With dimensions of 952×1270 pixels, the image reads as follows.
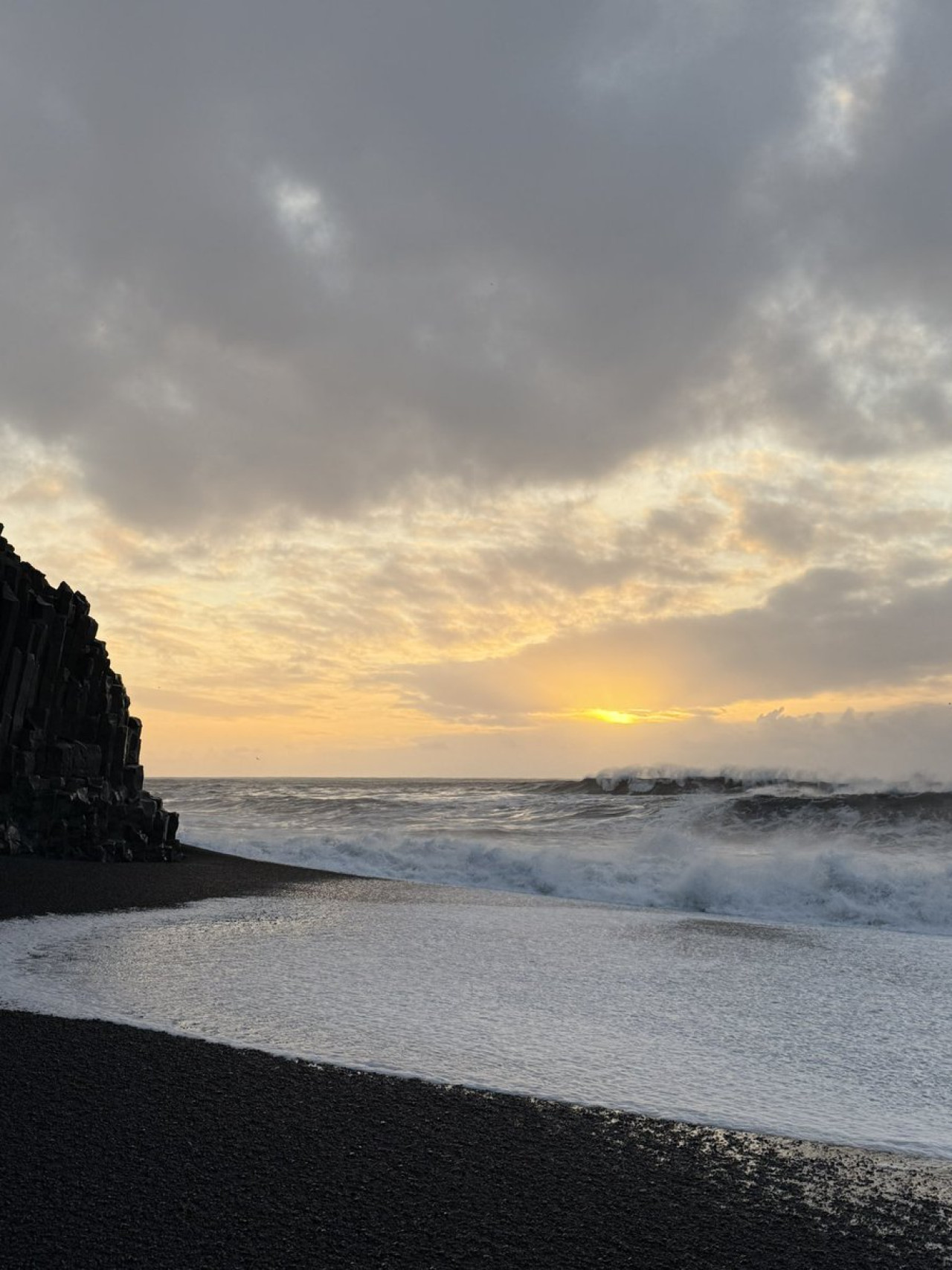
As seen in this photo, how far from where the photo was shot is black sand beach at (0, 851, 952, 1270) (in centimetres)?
361

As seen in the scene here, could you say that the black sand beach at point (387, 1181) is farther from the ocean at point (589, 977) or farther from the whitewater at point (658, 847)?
the whitewater at point (658, 847)

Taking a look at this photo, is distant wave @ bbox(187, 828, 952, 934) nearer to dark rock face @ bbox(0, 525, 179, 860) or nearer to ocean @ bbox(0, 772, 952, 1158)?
ocean @ bbox(0, 772, 952, 1158)

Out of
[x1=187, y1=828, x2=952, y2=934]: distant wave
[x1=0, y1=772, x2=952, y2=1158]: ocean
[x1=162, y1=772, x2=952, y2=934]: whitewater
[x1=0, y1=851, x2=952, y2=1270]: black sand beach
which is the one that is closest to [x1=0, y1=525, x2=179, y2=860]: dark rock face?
[x1=162, y1=772, x2=952, y2=934]: whitewater

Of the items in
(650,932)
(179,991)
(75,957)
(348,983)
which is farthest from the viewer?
(650,932)

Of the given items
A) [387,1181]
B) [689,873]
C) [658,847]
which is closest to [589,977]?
[387,1181]

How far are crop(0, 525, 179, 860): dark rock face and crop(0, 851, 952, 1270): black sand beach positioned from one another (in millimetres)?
16995

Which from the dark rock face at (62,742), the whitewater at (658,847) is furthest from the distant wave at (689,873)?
the dark rock face at (62,742)

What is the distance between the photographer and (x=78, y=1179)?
406 centimetres

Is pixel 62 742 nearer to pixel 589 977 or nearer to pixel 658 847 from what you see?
pixel 658 847

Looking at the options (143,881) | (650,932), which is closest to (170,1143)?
(650,932)

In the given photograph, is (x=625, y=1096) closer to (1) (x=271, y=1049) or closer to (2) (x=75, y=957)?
(1) (x=271, y=1049)

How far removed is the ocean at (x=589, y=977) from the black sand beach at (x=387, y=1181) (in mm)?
525

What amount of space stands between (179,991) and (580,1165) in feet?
15.4

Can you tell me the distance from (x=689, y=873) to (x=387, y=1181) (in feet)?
51.3
